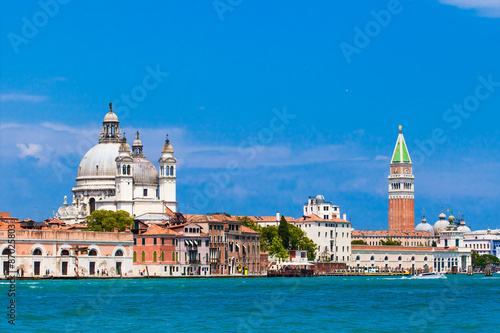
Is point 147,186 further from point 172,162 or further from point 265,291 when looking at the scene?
point 265,291

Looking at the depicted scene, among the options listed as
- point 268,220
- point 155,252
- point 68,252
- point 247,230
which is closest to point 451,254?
point 268,220

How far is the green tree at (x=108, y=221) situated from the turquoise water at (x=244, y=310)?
86.7 feet

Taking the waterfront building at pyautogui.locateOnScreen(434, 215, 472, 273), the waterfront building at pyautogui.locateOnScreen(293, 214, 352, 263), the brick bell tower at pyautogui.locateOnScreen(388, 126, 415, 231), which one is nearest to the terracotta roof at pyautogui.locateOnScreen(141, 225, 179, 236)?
the waterfront building at pyautogui.locateOnScreen(293, 214, 352, 263)

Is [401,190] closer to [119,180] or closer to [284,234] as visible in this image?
[284,234]

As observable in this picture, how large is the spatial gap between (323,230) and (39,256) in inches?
2097

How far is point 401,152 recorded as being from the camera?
632ft

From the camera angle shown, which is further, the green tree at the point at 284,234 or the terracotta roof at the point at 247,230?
→ the green tree at the point at 284,234

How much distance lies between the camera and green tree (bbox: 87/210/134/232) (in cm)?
9588

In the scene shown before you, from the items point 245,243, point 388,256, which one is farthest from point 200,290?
point 388,256

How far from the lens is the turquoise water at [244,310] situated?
4181cm

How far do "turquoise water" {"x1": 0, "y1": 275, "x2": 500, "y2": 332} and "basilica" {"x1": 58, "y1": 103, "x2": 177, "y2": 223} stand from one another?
36510mm

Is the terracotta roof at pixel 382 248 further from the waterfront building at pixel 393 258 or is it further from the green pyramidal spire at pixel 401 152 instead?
the green pyramidal spire at pixel 401 152

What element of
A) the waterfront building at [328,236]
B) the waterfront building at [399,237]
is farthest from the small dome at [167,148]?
the waterfront building at [399,237]

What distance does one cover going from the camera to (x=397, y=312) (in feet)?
162
